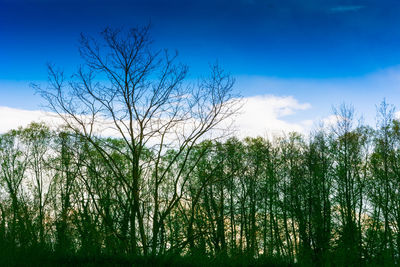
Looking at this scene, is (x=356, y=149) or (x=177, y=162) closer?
(x=356, y=149)

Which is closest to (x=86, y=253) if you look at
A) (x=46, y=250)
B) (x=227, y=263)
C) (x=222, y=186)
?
(x=46, y=250)

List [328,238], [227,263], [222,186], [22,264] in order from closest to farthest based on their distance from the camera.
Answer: [22,264]
[227,263]
[328,238]
[222,186]

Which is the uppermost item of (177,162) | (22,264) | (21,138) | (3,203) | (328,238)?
(21,138)

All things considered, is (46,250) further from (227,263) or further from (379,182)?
(379,182)

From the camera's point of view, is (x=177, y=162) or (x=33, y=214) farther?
(x=177, y=162)

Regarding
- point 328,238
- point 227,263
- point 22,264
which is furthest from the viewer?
point 328,238

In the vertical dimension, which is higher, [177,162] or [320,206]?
[177,162]

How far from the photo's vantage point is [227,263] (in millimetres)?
8141

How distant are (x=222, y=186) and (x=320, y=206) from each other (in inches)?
293

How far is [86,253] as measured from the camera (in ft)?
27.5

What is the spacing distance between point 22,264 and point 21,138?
21.2 m

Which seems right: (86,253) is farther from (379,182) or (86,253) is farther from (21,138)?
(379,182)

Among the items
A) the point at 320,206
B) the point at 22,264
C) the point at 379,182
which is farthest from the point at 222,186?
the point at 22,264

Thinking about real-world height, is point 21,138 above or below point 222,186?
above
